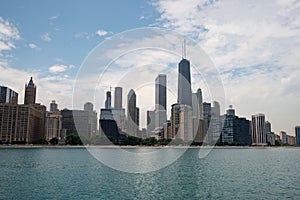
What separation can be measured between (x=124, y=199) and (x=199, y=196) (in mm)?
8907

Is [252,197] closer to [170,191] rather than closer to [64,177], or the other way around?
[170,191]

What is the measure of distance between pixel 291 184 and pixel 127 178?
986 inches

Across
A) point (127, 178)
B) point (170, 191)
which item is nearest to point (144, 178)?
point (127, 178)

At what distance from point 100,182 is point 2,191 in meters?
13.3

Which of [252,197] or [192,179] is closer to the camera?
[252,197]

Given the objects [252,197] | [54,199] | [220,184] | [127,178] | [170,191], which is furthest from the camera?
[127,178]

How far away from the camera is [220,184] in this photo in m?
45.3

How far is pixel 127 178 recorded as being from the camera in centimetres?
5034

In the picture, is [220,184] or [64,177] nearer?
[220,184]

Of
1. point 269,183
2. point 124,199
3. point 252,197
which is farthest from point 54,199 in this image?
point 269,183

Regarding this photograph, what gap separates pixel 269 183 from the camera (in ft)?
155

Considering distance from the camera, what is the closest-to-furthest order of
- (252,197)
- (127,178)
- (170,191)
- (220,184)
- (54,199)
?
(54,199) → (252,197) → (170,191) → (220,184) → (127,178)

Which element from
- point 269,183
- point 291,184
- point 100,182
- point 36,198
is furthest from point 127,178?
point 291,184

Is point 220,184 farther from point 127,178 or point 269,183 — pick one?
point 127,178
